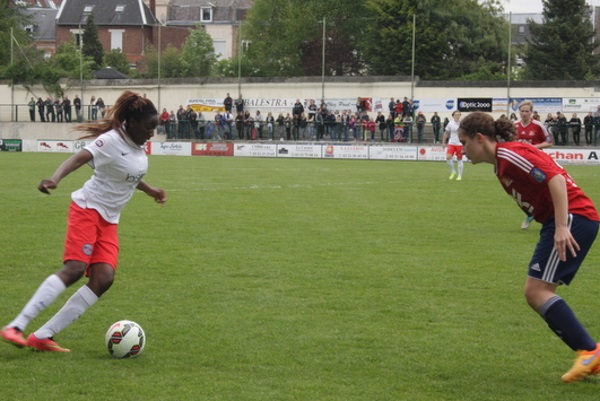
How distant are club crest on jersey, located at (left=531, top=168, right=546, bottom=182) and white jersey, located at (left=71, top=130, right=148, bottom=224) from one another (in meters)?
2.72

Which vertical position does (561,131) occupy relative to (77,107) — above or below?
below

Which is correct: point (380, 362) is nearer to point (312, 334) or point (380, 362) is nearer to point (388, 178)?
point (312, 334)

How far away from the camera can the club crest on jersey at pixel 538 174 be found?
547cm

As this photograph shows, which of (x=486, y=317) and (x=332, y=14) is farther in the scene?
(x=332, y=14)

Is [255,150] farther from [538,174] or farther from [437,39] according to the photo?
[538,174]

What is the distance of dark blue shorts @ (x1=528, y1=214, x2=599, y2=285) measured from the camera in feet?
18.4

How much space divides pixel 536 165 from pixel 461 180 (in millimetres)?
20686

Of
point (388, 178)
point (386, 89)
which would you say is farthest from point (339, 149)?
point (388, 178)

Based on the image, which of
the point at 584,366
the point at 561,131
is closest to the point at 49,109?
the point at 561,131

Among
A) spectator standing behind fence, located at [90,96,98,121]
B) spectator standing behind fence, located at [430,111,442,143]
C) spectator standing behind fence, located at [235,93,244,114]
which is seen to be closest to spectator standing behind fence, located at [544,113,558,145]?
spectator standing behind fence, located at [430,111,442,143]

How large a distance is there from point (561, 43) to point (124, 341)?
48.1 metres

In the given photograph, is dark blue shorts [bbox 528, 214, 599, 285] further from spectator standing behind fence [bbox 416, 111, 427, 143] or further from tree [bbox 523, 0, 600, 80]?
tree [bbox 523, 0, 600, 80]

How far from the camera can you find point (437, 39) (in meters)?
53.5

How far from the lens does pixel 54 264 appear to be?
10.2 metres
